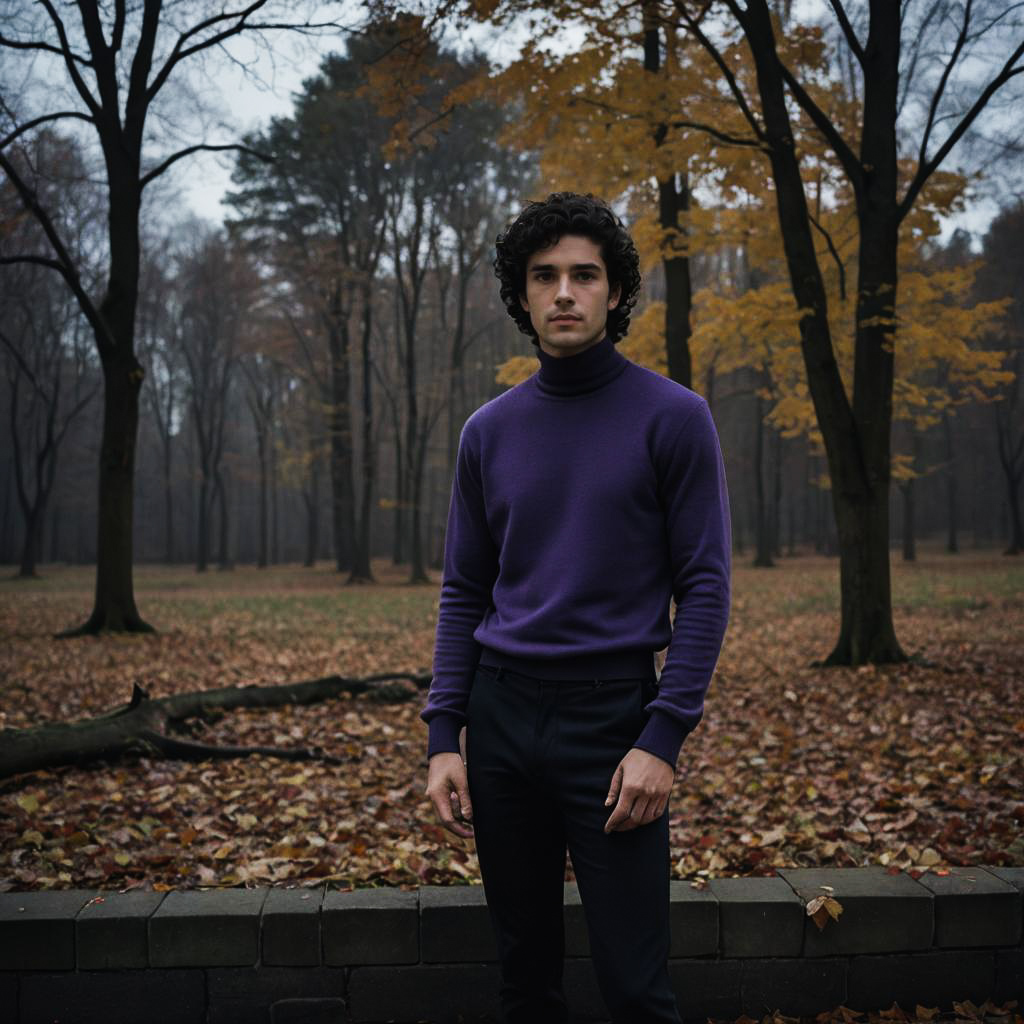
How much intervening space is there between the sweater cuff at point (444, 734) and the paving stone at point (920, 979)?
167cm

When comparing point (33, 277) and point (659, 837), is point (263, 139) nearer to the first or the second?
point (33, 277)

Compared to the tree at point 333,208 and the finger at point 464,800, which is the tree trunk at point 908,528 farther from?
the finger at point 464,800

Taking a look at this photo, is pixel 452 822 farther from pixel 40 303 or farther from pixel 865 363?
pixel 40 303

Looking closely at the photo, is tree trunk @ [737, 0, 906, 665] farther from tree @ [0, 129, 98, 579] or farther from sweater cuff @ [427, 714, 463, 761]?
tree @ [0, 129, 98, 579]

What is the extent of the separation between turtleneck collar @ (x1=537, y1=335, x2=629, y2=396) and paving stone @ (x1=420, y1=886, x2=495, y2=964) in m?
1.66

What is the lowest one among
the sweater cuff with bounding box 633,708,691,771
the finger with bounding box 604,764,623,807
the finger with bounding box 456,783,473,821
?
the finger with bounding box 456,783,473,821

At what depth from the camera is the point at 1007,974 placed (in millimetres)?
2842

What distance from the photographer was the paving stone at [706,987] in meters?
2.82

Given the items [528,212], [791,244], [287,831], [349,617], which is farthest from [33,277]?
[528,212]

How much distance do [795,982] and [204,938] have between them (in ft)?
5.96

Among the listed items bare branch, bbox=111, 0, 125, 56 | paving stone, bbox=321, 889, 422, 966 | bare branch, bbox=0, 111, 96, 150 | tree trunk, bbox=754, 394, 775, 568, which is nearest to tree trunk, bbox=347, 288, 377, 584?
tree trunk, bbox=754, 394, 775, 568

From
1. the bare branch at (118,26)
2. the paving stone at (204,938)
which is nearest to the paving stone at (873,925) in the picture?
the paving stone at (204,938)

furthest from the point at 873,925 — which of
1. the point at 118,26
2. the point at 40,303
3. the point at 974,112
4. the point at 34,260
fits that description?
the point at 40,303

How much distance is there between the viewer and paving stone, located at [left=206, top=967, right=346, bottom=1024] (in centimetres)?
278
